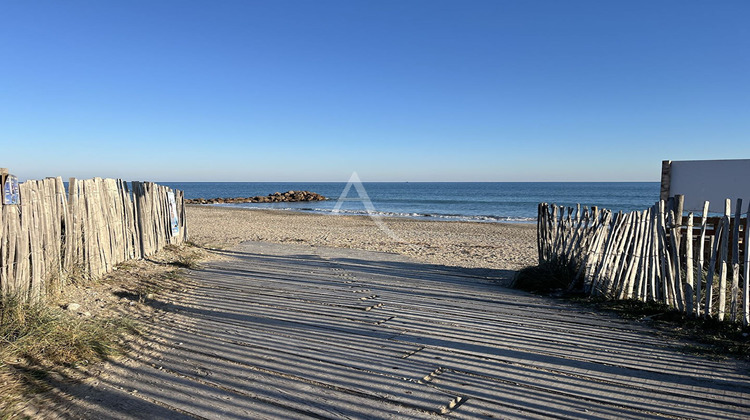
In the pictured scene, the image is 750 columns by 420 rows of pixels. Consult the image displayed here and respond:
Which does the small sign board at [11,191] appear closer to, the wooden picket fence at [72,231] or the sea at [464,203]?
the wooden picket fence at [72,231]

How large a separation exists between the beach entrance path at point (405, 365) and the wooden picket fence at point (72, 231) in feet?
4.11

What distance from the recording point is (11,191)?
12.9ft

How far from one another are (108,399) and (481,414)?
6.98ft

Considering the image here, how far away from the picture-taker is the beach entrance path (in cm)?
267

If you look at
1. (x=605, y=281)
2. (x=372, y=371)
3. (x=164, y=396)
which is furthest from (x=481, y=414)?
(x=605, y=281)

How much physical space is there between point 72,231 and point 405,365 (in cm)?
411

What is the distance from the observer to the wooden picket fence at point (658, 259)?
427 cm

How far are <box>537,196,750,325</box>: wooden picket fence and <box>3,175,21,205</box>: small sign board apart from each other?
5.91 metres

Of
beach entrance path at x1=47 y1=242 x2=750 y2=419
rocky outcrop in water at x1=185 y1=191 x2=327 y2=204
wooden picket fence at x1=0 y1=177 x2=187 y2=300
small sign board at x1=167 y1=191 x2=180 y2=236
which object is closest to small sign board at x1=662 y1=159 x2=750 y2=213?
beach entrance path at x1=47 y1=242 x2=750 y2=419

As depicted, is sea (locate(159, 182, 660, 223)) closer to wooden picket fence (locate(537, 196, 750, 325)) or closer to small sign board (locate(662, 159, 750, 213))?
small sign board (locate(662, 159, 750, 213))

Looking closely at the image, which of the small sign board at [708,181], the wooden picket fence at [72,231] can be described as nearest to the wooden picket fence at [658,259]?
→ the small sign board at [708,181]

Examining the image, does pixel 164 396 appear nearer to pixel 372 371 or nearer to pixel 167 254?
pixel 372 371

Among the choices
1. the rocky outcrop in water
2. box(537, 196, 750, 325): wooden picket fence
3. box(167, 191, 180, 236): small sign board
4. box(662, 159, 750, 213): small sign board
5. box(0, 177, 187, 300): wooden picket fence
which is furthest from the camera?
the rocky outcrop in water

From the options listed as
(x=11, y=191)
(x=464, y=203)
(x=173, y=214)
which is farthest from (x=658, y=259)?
(x=464, y=203)
